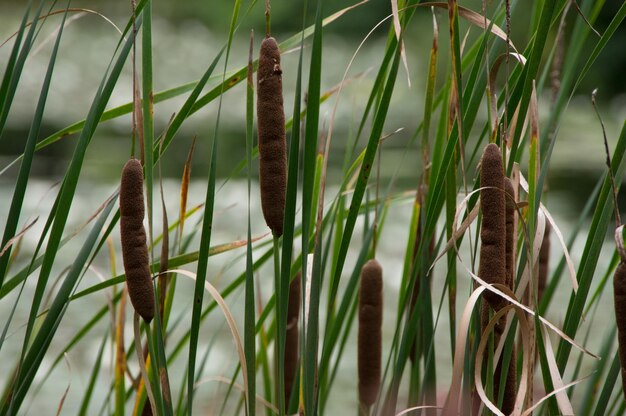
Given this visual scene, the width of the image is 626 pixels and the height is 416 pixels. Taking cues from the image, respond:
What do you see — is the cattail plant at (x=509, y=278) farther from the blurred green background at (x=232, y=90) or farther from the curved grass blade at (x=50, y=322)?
the blurred green background at (x=232, y=90)

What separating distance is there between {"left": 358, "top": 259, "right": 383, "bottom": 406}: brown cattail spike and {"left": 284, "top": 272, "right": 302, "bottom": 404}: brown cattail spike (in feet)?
Answer: 0.48

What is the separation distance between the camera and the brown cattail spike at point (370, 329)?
0.84 m

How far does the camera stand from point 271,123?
58 cm

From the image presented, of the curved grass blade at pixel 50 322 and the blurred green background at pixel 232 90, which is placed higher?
the blurred green background at pixel 232 90

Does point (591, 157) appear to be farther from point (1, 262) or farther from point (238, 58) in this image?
point (1, 262)

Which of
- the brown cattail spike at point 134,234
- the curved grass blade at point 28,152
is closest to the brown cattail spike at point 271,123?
the brown cattail spike at point 134,234

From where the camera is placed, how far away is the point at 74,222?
12.7 ft

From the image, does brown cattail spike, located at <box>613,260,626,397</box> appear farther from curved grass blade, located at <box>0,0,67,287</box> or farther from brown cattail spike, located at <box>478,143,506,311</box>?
curved grass blade, located at <box>0,0,67,287</box>

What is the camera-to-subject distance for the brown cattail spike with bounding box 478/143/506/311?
0.58 m

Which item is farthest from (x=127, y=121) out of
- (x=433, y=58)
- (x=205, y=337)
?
(x=433, y=58)

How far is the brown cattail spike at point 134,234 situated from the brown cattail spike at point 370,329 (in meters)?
0.28

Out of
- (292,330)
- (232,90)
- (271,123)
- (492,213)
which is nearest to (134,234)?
(271,123)

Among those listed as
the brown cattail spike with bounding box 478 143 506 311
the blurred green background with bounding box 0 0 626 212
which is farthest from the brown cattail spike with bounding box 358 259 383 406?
the blurred green background with bounding box 0 0 626 212

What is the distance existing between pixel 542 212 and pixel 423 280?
120 millimetres
